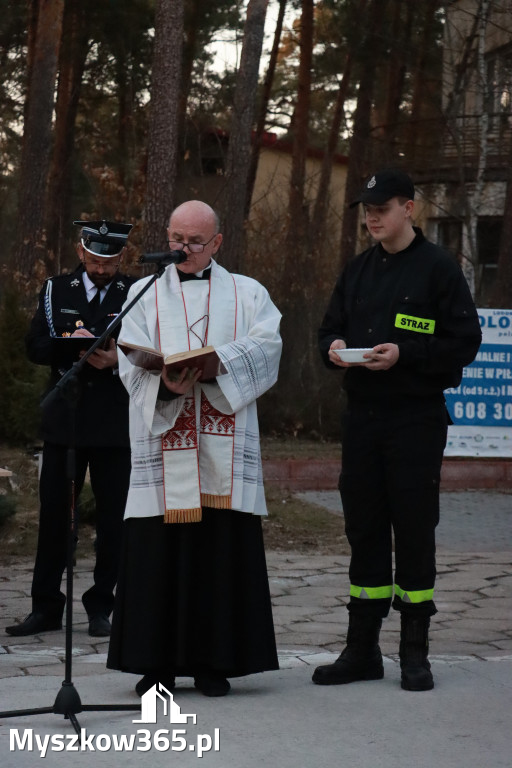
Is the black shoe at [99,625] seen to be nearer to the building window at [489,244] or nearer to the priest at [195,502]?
the priest at [195,502]

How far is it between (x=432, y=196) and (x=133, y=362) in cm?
1830

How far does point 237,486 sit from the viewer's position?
5.25 m

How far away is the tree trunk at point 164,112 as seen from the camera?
15.8 m

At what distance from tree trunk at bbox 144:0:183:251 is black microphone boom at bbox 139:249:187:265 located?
10652 mm

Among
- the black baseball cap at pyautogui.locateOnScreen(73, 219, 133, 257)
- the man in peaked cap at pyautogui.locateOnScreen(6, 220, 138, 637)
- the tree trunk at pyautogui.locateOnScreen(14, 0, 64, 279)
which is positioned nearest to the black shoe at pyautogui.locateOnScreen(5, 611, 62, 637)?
the man in peaked cap at pyautogui.locateOnScreen(6, 220, 138, 637)

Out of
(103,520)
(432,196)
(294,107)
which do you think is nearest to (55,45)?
(432,196)

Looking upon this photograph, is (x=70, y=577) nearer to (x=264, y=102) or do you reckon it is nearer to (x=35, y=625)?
(x=35, y=625)

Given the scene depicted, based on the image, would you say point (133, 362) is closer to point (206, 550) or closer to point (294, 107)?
point (206, 550)

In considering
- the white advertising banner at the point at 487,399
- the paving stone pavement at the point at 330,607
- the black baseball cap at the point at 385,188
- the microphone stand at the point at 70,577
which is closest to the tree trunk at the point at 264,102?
the white advertising banner at the point at 487,399

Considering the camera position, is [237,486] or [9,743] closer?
[9,743]

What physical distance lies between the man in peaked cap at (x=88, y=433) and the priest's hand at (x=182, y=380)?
5.22 feet

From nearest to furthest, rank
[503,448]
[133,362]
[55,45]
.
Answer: [133,362], [503,448], [55,45]

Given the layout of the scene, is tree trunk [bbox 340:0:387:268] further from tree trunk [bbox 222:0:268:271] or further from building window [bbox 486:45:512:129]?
tree trunk [bbox 222:0:268:271]

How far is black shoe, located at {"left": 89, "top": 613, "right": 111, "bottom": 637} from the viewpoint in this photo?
6.65 m
